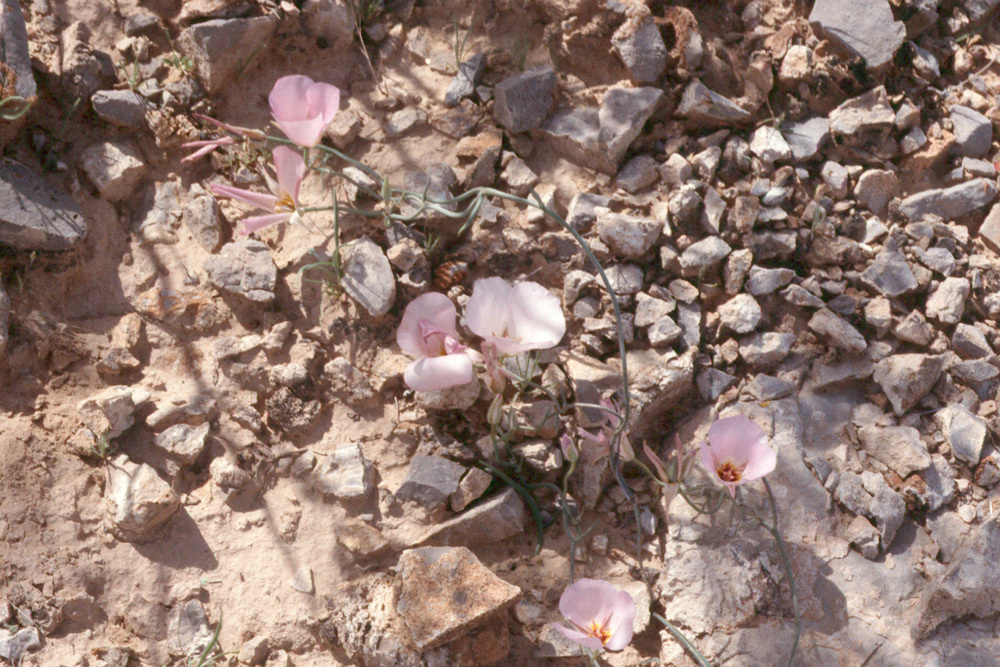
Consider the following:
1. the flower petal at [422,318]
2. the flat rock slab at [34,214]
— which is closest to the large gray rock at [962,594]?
the flower petal at [422,318]

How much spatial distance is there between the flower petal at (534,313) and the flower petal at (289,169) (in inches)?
22.8

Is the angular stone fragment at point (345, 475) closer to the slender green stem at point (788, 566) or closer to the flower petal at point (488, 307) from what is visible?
the flower petal at point (488, 307)

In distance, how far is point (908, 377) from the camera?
82.0 inches

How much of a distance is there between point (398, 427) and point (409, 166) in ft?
2.63

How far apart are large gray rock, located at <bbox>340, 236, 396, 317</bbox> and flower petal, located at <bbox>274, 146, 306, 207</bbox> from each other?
0.33 m

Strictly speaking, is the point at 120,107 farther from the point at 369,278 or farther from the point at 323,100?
the point at 369,278

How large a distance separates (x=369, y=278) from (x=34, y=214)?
88 centimetres

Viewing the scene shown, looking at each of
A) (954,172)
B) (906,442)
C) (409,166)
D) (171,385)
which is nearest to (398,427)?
(171,385)

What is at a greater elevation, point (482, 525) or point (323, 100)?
point (323, 100)

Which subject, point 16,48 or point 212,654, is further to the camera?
point 16,48

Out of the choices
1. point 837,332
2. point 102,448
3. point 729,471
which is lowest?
point 102,448

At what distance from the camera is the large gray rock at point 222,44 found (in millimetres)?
2250

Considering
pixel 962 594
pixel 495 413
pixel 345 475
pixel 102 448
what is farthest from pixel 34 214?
pixel 962 594

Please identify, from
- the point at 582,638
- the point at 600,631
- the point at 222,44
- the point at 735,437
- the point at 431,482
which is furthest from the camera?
the point at 222,44
